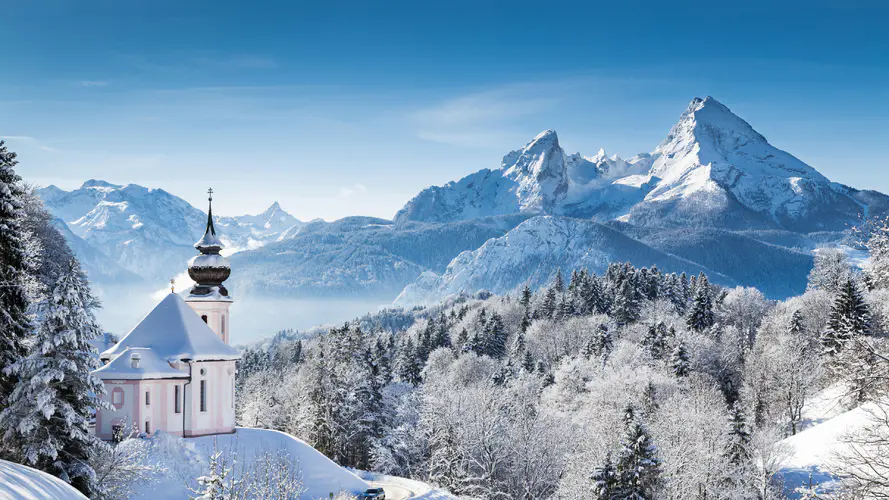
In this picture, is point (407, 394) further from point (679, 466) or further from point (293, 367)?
point (293, 367)

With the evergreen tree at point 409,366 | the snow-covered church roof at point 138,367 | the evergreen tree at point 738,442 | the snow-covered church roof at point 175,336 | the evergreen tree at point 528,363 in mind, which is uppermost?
the snow-covered church roof at point 175,336

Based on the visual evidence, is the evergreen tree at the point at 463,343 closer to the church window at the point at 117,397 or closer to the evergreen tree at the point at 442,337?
the evergreen tree at the point at 442,337

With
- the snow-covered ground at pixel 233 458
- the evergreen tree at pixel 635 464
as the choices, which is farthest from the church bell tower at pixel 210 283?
the evergreen tree at pixel 635 464

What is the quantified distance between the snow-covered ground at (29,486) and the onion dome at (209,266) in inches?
1415

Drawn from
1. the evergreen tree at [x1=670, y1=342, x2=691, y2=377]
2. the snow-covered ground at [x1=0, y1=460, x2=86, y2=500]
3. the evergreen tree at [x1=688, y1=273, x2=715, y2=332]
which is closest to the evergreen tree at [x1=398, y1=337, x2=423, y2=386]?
the evergreen tree at [x1=670, y1=342, x2=691, y2=377]

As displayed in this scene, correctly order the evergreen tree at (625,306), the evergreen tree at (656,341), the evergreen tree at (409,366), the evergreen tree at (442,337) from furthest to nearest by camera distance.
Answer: the evergreen tree at (625,306), the evergreen tree at (442,337), the evergreen tree at (409,366), the evergreen tree at (656,341)

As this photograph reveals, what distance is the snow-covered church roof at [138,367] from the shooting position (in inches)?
A: 1602

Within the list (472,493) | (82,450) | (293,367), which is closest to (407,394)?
(472,493)

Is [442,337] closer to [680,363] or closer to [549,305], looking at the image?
[549,305]

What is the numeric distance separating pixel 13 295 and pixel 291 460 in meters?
16.5

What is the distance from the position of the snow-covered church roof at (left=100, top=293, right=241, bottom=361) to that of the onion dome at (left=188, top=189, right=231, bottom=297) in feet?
17.8

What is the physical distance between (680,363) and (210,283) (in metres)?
43.8

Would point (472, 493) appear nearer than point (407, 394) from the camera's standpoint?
Yes

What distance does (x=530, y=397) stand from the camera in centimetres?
7681
